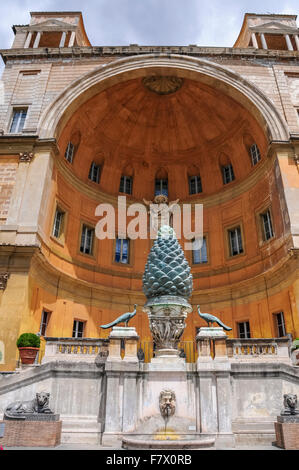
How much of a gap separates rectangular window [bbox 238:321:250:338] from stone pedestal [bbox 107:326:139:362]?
37.2 ft

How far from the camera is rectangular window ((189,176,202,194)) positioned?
2371cm

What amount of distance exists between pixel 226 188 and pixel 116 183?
24.3 ft

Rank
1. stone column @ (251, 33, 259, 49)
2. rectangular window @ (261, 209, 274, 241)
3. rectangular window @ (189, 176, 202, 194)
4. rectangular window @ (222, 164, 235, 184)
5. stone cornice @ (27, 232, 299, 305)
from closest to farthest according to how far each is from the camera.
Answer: stone cornice @ (27, 232, 299, 305) < rectangular window @ (261, 209, 274, 241) < rectangular window @ (222, 164, 235, 184) < rectangular window @ (189, 176, 202, 194) < stone column @ (251, 33, 259, 49)

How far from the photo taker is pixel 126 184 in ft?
78.6

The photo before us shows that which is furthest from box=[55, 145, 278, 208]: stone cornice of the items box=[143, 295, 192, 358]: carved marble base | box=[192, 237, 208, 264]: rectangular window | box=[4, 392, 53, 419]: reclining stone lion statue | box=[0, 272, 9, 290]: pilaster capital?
→ box=[4, 392, 53, 419]: reclining stone lion statue

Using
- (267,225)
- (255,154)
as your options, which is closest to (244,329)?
(267,225)

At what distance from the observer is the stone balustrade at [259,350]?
31.6 ft

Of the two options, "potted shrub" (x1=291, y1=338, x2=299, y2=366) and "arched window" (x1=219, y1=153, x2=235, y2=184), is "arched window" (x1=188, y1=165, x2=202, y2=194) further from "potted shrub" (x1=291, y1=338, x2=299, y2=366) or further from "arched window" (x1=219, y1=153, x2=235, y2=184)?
"potted shrub" (x1=291, y1=338, x2=299, y2=366)

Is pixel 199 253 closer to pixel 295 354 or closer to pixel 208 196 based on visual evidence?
pixel 208 196

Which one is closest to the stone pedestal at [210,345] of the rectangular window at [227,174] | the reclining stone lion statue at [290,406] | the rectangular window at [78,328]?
the reclining stone lion statue at [290,406]

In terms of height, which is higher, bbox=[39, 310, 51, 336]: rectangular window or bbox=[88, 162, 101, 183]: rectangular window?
bbox=[88, 162, 101, 183]: rectangular window

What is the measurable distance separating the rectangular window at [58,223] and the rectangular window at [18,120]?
16.7 feet
